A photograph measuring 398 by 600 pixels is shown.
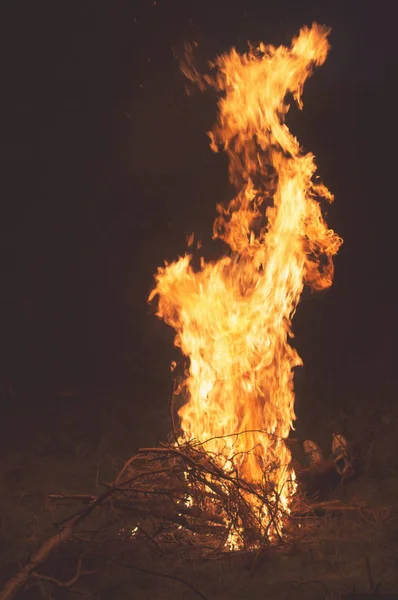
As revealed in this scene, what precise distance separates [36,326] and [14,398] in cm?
107

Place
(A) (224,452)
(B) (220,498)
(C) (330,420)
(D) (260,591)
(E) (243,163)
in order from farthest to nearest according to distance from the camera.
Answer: (C) (330,420), (E) (243,163), (A) (224,452), (B) (220,498), (D) (260,591)

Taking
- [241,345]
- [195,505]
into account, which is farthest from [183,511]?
[241,345]

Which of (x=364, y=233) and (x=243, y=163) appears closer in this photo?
(x=243, y=163)

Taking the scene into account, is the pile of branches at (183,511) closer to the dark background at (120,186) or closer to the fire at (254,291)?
the fire at (254,291)

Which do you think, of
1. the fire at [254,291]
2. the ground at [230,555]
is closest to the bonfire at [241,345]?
the fire at [254,291]

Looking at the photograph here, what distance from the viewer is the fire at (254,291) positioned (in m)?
5.83

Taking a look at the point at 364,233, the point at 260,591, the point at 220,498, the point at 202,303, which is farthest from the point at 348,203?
the point at 260,591

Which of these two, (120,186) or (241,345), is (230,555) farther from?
(120,186)

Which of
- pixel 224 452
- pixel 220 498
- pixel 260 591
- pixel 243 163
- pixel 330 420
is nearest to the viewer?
pixel 260 591

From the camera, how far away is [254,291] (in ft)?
19.7

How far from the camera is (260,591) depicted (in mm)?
4328

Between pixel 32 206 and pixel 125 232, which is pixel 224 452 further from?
pixel 32 206

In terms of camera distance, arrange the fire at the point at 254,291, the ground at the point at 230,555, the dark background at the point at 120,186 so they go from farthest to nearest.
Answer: the dark background at the point at 120,186 → the fire at the point at 254,291 → the ground at the point at 230,555

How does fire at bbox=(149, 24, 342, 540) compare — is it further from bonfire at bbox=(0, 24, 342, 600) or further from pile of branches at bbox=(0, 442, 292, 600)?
pile of branches at bbox=(0, 442, 292, 600)
